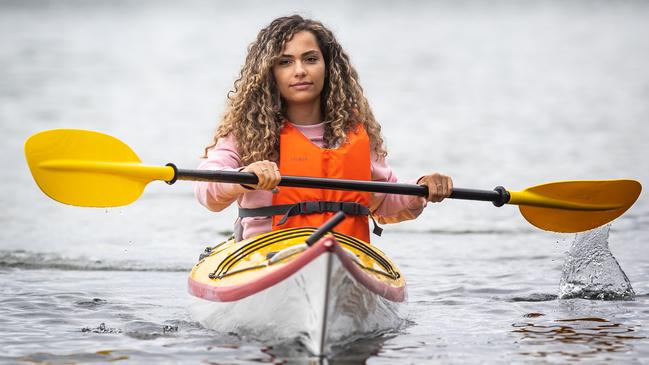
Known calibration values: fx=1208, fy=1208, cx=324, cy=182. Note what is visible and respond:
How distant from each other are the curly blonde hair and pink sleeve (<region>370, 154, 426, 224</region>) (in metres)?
0.08

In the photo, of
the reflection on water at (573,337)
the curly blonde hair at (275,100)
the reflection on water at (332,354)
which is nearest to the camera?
the reflection on water at (332,354)

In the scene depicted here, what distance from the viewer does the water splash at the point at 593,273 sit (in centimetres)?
652

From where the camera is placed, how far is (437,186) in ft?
17.6

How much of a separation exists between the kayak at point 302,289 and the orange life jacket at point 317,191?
25 centimetres

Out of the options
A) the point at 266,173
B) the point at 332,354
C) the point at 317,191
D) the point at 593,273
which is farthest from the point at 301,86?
the point at 593,273

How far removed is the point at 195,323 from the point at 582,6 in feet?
122

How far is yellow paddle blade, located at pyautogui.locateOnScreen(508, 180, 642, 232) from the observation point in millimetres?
5988

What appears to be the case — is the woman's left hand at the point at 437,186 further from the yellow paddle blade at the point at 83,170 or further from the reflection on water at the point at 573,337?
the yellow paddle blade at the point at 83,170

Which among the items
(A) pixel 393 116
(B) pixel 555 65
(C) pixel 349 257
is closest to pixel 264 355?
(C) pixel 349 257

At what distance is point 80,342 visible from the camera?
5258 mm

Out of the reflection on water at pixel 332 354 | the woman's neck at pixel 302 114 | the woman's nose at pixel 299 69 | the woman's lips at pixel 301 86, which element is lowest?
the reflection on water at pixel 332 354

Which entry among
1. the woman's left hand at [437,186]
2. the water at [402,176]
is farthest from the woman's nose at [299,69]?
the water at [402,176]

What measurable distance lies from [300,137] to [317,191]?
0.26 metres

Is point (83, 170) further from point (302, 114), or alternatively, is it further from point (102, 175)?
point (302, 114)
